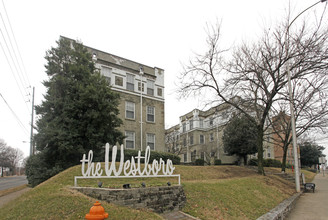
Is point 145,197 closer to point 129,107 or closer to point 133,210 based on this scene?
point 133,210

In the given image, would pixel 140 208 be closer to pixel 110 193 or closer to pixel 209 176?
pixel 110 193

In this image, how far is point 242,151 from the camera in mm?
29688

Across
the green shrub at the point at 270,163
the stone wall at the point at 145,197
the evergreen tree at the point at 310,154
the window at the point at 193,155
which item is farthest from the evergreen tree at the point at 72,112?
the evergreen tree at the point at 310,154

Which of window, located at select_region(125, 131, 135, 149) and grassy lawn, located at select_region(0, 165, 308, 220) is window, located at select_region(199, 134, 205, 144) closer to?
window, located at select_region(125, 131, 135, 149)

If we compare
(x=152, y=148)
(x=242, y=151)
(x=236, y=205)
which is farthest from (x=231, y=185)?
(x=242, y=151)

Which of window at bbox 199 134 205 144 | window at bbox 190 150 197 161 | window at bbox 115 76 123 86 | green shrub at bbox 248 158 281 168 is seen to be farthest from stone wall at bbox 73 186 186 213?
window at bbox 199 134 205 144

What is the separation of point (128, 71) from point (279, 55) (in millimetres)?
14508

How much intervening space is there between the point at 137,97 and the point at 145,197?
18010 mm

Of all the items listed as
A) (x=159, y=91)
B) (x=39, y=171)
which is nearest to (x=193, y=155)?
(x=159, y=91)

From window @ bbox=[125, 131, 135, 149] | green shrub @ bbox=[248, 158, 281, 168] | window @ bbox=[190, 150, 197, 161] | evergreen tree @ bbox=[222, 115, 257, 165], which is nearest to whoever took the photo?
window @ bbox=[125, 131, 135, 149]

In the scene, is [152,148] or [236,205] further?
[152,148]

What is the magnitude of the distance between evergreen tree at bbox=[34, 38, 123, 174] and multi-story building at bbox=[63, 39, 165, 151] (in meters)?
5.72

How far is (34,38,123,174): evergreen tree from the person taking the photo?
13969 millimetres

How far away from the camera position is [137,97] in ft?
79.9
